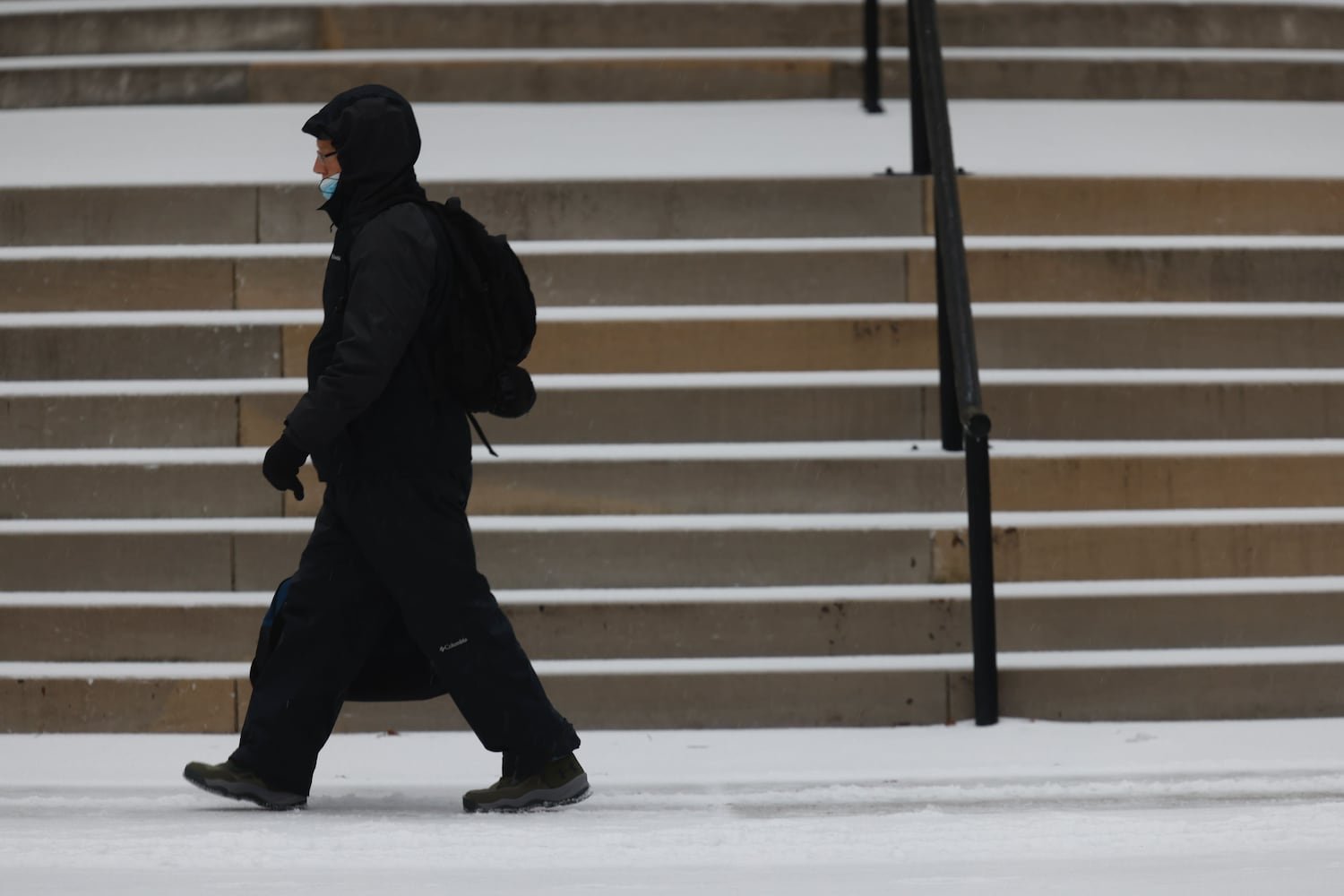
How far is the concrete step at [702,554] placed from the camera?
5.53 m

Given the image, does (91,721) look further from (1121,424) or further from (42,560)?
(1121,424)

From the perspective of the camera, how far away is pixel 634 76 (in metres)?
8.51

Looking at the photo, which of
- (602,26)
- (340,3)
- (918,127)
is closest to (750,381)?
(918,127)

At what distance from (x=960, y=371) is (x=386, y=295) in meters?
1.84

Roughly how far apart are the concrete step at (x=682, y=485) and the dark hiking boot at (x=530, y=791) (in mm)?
1681

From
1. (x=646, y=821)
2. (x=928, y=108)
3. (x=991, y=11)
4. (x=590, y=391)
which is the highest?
(x=991, y=11)

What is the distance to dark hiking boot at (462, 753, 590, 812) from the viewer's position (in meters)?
4.11

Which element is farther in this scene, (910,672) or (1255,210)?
(1255,210)

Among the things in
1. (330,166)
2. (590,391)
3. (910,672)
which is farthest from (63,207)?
(910,672)

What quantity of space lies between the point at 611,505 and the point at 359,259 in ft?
6.14

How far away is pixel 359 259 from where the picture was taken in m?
4.03

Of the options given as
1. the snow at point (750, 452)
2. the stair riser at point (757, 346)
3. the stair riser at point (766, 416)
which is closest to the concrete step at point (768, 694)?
the snow at point (750, 452)

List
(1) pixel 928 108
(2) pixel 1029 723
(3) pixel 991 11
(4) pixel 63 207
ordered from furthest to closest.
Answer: (3) pixel 991 11, (4) pixel 63 207, (1) pixel 928 108, (2) pixel 1029 723

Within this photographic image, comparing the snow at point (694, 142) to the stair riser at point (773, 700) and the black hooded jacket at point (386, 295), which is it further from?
the black hooded jacket at point (386, 295)
